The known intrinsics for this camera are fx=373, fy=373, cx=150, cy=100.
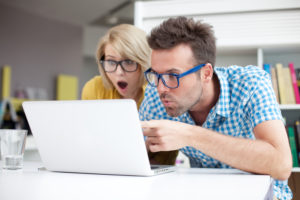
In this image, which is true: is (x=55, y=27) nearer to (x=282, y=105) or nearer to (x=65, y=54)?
(x=65, y=54)

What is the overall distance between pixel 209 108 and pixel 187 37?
33 centimetres

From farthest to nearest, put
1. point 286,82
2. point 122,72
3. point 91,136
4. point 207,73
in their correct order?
point 286,82, point 122,72, point 207,73, point 91,136

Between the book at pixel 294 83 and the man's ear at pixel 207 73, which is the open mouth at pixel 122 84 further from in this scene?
the book at pixel 294 83

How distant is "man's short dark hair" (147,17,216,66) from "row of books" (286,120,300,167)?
1.42 meters

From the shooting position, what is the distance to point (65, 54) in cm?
757

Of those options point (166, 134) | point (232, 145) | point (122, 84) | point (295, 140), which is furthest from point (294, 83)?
point (166, 134)

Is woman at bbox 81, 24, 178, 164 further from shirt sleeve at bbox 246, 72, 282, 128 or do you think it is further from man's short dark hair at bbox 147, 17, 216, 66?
shirt sleeve at bbox 246, 72, 282, 128

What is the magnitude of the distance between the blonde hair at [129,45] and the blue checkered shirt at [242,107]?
56cm

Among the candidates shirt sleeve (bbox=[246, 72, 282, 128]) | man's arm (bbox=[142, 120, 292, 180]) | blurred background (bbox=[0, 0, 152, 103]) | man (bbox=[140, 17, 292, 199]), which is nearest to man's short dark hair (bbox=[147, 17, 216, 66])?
man (bbox=[140, 17, 292, 199])

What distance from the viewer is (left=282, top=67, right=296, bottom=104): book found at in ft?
9.16

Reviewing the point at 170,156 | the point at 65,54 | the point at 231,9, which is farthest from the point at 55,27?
the point at 170,156

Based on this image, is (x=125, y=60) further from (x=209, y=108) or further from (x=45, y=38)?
(x=45, y=38)

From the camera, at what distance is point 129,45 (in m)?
2.07

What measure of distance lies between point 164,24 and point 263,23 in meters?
1.53
